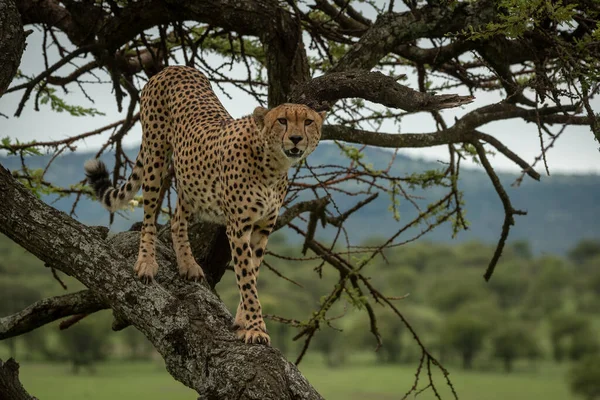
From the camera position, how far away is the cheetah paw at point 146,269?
3908 millimetres

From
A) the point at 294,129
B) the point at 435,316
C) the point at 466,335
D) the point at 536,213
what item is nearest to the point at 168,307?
the point at 294,129

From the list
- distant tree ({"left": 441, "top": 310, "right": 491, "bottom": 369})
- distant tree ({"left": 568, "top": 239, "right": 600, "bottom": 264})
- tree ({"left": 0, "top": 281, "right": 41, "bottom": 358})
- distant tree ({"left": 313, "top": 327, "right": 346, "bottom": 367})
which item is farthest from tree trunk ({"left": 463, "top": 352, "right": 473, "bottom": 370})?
tree ({"left": 0, "top": 281, "right": 41, "bottom": 358})

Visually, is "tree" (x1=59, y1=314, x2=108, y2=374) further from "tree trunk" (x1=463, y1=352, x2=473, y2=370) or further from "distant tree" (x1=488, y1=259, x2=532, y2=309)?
"distant tree" (x1=488, y1=259, x2=532, y2=309)

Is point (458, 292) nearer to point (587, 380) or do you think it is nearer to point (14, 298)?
point (587, 380)

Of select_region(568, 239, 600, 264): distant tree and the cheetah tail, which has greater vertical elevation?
select_region(568, 239, 600, 264): distant tree

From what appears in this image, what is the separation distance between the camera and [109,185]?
186 inches

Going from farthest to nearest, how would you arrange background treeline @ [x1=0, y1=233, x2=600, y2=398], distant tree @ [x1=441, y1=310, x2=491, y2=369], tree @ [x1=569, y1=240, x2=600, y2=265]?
tree @ [x1=569, y1=240, x2=600, y2=265] → distant tree @ [x1=441, y1=310, x2=491, y2=369] → background treeline @ [x1=0, y1=233, x2=600, y2=398]

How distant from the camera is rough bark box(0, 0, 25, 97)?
4.46 m

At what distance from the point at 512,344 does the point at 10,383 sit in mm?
31631

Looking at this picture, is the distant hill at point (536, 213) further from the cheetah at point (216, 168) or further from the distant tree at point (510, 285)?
the cheetah at point (216, 168)

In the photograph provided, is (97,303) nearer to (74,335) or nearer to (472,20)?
(472,20)

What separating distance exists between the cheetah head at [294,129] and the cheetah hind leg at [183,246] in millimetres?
1265

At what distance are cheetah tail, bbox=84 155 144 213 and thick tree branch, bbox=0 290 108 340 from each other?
758mm

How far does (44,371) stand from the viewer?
64.2 ft
